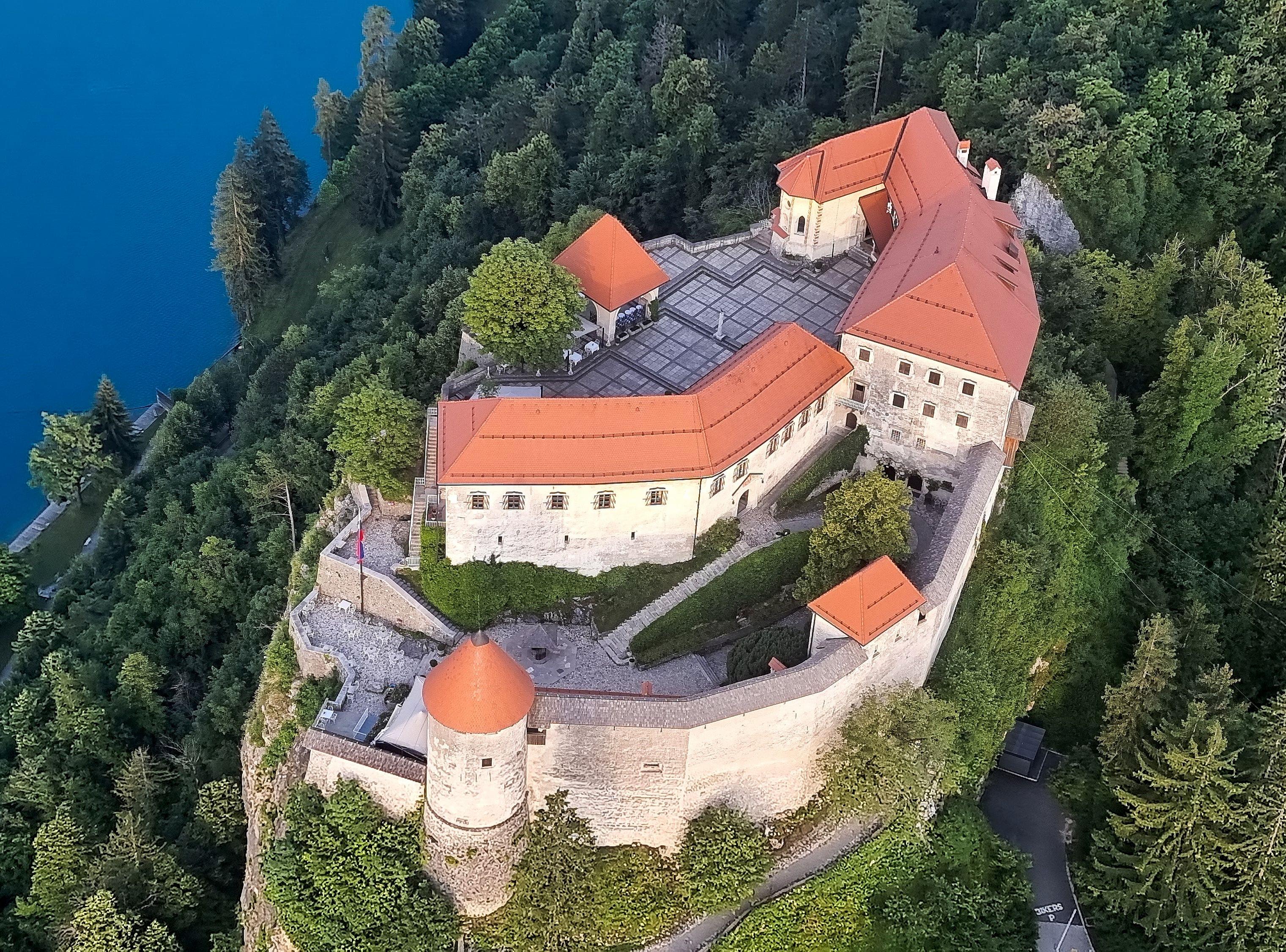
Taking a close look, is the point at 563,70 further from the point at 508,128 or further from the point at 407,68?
the point at 407,68

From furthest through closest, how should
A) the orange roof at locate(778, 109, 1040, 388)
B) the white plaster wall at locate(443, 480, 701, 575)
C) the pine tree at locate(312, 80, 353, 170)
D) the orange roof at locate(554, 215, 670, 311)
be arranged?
the pine tree at locate(312, 80, 353, 170)
the orange roof at locate(554, 215, 670, 311)
the orange roof at locate(778, 109, 1040, 388)
the white plaster wall at locate(443, 480, 701, 575)

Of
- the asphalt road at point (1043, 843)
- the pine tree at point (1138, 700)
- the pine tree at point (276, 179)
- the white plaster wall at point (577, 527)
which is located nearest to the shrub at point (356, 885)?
the white plaster wall at point (577, 527)

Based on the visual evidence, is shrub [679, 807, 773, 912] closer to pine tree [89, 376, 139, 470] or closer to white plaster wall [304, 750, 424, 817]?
white plaster wall [304, 750, 424, 817]

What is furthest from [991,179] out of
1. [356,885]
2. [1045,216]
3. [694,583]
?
[356,885]

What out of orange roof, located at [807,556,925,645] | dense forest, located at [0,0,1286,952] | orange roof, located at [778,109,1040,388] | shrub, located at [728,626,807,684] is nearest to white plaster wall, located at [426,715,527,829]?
dense forest, located at [0,0,1286,952]

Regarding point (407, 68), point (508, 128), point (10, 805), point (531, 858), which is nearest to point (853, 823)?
point (531, 858)

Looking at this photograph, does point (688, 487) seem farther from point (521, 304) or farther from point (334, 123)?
point (334, 123)

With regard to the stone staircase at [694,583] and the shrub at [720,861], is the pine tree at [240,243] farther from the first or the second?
the shrub at [720,861]
